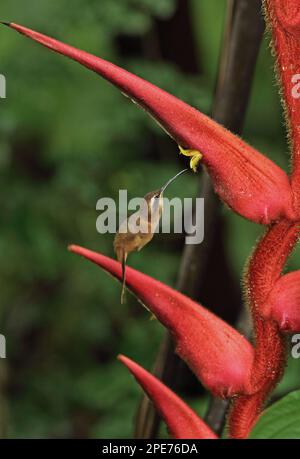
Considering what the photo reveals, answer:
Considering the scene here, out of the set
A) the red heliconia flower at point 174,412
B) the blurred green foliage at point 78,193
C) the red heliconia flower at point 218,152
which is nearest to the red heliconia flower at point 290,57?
the red heliconia flower at point 218,152

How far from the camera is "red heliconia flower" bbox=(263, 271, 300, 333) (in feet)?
1.83

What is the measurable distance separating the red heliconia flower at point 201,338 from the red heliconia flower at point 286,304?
0.04 metres

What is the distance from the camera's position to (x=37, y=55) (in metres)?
1.62

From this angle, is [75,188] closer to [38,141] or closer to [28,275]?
[28,275]

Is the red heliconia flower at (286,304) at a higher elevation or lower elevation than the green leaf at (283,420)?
higher

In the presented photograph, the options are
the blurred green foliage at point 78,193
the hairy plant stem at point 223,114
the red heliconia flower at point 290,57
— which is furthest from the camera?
the blurred green foliage at point 78,193

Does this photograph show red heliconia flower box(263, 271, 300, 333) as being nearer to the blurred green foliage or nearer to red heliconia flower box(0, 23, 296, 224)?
red heliconia flower box(0, 23, 296, 224)

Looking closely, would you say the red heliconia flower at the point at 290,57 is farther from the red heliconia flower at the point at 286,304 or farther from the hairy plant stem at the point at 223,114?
the hairy plant stem at the point at 223,114

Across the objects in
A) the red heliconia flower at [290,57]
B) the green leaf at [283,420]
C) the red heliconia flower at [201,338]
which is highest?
the red heliconia flower at [290,57]

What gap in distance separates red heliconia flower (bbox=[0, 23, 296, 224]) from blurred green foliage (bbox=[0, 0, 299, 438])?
32.8 inches

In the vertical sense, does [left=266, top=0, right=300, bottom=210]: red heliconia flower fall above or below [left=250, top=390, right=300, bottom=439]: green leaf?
above

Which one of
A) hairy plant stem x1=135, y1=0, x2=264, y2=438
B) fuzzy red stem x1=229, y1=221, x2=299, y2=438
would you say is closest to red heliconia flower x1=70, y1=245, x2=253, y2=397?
fuzzy red stem x1=229, y1=221, x2=299, y2=438

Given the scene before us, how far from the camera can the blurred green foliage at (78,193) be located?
154cm
